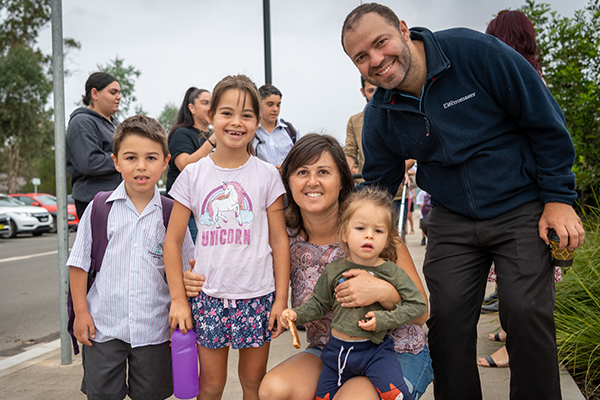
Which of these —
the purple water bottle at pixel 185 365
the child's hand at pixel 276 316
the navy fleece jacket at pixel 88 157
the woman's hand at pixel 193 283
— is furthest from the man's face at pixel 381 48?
the navy fleece jacket at pixel 88 157

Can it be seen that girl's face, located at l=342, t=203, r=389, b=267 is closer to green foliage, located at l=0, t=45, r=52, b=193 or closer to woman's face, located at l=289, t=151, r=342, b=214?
woman's face, located at l=289, t=151, r=342, b=214

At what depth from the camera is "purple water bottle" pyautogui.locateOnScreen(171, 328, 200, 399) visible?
2.14 m

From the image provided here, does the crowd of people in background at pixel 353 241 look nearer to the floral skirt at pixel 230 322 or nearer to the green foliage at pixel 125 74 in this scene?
the floral skirt at pixel 230 322

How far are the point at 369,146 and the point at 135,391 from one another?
1776 mm

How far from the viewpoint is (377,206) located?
207cm

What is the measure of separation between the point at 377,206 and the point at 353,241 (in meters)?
0.19

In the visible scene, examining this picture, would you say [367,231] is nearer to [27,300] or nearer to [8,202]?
[27,300]

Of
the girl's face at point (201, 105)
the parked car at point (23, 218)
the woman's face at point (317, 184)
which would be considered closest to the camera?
the woman's face at point (317, 184)

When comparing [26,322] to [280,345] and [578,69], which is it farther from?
[578,69]

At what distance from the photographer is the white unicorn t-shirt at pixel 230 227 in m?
2.20

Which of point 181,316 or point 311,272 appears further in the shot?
point 311,272

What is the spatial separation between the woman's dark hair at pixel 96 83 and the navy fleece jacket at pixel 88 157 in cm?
20

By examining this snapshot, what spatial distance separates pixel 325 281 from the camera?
2.14m

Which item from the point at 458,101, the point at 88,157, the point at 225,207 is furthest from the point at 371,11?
the point at 88,157
